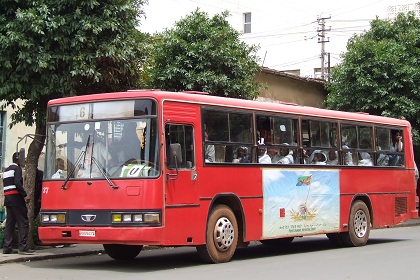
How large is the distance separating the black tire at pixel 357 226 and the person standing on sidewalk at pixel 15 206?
730cm

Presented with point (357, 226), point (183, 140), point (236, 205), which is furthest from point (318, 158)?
point (183, 140)

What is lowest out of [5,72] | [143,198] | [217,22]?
[143,198]

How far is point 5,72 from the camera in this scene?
13414 millimetres

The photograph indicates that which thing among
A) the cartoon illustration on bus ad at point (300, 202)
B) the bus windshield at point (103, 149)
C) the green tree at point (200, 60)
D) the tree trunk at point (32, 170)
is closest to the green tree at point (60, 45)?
the tree trunk at point (32, 170)

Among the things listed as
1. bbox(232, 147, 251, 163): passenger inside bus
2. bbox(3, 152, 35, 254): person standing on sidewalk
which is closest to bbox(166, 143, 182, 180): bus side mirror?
bbox(232, 147, 251, 163): passenger inside bus

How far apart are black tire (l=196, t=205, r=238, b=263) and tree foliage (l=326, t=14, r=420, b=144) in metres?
13.5

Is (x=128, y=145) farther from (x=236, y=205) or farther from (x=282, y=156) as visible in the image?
(x=282, y=156)

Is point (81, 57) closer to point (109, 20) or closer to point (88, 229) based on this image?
point (109, 20)

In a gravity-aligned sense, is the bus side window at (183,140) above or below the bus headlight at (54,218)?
above

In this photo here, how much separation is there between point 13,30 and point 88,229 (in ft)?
14.2

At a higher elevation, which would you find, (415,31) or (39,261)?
(415,31)

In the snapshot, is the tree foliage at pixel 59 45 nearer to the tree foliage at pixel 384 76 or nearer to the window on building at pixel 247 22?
the tree foliage at pixel 384 76

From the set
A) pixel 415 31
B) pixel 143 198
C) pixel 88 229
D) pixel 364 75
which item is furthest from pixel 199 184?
pixel 415 31

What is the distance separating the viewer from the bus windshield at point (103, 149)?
1127 cm
